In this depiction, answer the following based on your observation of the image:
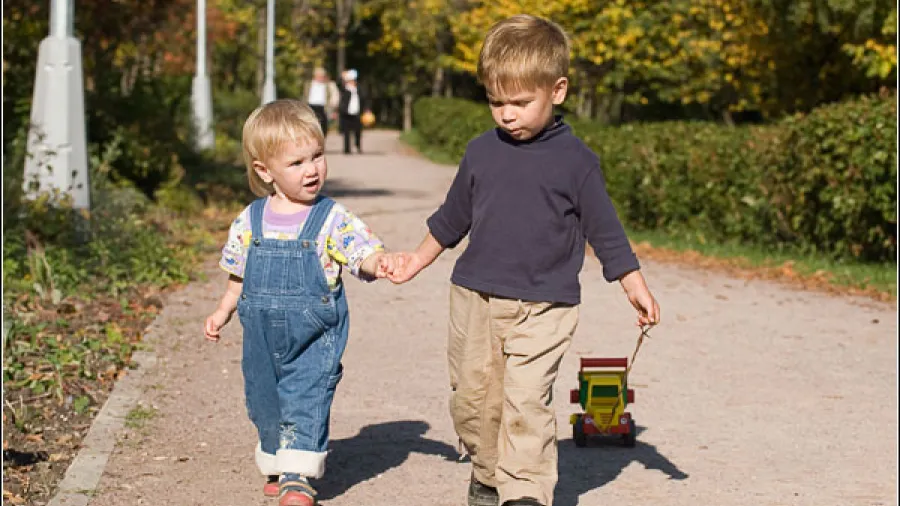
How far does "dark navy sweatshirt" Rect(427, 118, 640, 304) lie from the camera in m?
4.95

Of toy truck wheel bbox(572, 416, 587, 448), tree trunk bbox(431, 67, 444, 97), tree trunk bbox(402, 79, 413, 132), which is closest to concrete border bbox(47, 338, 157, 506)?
toy truck wheel bbox(572, 416, 587, 448)

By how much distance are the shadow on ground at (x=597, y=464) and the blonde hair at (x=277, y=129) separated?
1.72 metres

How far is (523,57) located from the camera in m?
4.86

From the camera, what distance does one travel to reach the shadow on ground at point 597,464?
5.82m

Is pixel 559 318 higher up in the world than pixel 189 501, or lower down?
higher up

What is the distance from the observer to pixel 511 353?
5055 millimetres

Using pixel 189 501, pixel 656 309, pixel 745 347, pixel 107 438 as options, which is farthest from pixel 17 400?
pixel 745 347

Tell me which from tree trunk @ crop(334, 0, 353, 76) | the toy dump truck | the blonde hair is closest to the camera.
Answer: the blonde hair

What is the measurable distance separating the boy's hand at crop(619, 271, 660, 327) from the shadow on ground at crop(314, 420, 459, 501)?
1.51 metres

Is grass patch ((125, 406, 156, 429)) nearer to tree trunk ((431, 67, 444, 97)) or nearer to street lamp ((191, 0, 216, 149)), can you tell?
street lamp ((191, 0, 216, 149))

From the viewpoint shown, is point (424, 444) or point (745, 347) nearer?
point (424, 444)

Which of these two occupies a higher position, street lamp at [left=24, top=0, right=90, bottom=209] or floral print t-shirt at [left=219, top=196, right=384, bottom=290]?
floral print t-shirt at [left=219, top=196, right=384, bottom=290]

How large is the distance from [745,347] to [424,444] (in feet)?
11.0

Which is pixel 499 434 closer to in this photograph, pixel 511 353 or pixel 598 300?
pixel 511 353
